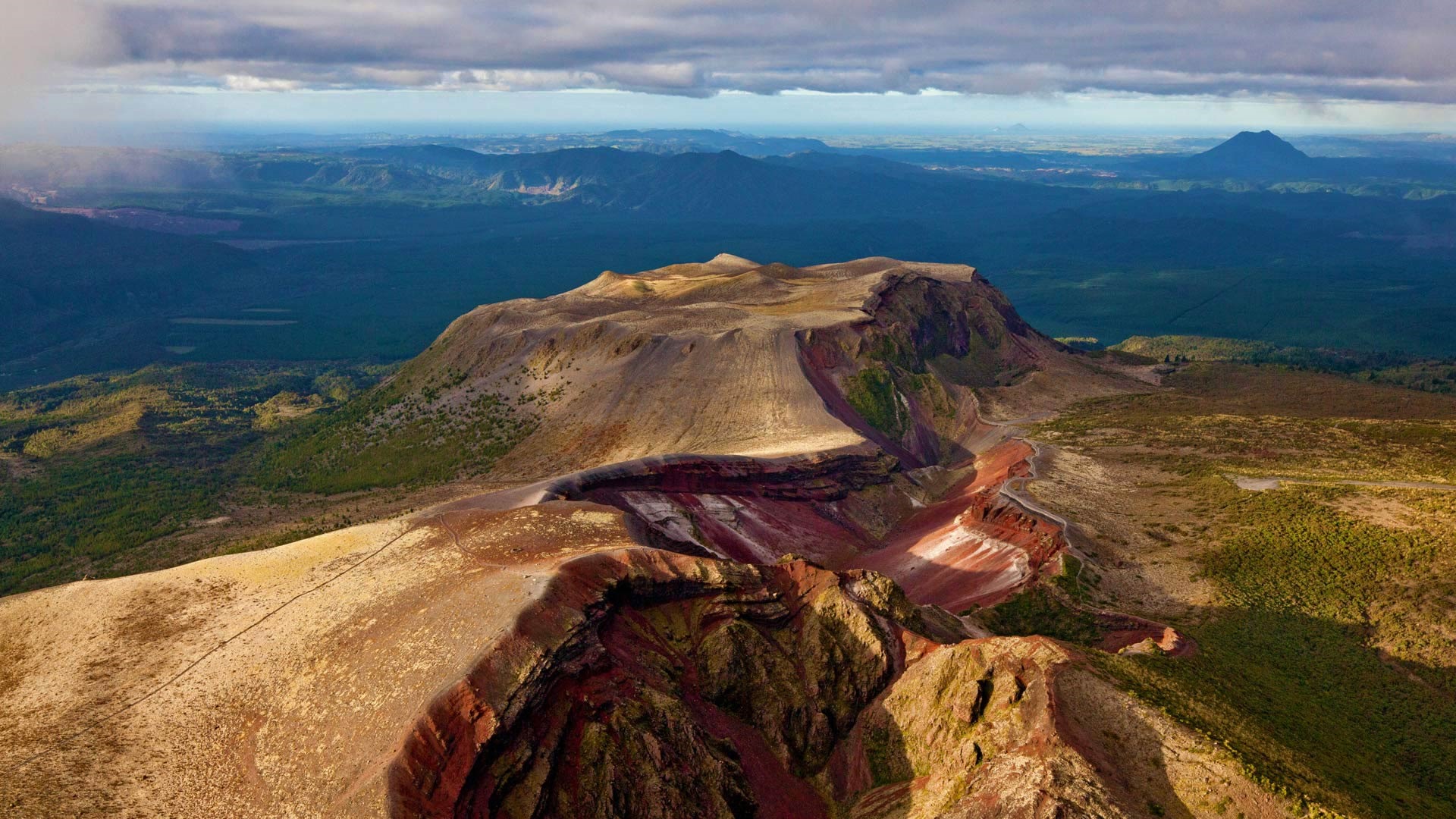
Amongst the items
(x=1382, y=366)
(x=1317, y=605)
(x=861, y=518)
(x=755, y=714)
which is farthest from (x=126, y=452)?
(x=1382, y=366)

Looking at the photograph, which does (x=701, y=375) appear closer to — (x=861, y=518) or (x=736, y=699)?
(x=861, y=518)

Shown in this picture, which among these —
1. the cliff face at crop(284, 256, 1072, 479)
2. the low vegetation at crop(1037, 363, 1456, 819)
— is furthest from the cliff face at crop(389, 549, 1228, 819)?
the cliff face at crop(284, 256, 1072, 479)

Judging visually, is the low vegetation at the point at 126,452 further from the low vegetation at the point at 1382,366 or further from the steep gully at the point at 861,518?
the low vegetation at the point at 1382,366

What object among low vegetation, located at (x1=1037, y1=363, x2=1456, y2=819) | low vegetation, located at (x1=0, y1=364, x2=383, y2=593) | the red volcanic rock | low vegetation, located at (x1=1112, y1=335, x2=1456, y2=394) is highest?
low vegetation, located at (x1=1037, y1=363, x2=1456, y2=819)

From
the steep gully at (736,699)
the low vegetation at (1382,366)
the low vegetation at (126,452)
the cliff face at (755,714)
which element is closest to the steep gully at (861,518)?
the steep gully at (736,699)

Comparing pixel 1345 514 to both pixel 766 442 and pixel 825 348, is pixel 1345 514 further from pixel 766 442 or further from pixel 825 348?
pixel 825 348

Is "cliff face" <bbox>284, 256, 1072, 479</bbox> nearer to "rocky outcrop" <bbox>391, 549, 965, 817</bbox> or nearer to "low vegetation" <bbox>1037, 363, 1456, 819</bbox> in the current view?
"low vegetation" <bbox>1037, 363, 1456, 819</bbox>

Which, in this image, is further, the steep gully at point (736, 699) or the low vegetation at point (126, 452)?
the low vegetation at point (126, 452)

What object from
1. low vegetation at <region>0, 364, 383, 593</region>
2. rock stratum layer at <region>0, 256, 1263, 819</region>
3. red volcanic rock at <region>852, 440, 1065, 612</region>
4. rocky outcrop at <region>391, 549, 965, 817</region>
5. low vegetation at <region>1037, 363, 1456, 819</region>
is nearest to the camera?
rock stratum layer at <region>0, 256, 1263, 819</region>

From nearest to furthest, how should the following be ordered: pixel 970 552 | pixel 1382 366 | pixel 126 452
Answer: pixel 970 552 < pixel 126 452 < pixel 1382 366

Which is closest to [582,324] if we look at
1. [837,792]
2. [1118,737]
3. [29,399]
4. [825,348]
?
[825,348]

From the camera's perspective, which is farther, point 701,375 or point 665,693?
point 701,375
